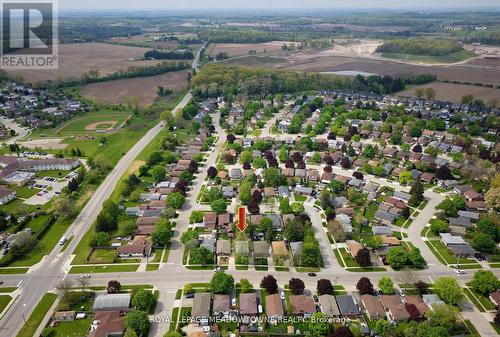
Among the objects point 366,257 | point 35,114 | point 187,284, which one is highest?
point 35,114

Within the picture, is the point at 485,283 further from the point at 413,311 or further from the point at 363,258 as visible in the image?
the point at 363,258

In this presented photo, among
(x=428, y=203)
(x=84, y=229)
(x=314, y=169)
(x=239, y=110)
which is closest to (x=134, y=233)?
(x=84, y=229)

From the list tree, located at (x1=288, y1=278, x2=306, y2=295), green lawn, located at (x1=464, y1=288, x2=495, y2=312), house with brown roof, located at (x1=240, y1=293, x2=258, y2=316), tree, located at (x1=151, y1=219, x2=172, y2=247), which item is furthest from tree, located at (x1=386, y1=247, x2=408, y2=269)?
tree, located at (x1=151, y1=219, x2=172, y2=247)

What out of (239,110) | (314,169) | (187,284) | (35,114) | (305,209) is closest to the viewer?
(187,284)

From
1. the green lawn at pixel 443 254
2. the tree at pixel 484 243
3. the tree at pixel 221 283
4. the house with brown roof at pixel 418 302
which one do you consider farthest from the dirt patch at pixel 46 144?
the tree at pixel 484 243

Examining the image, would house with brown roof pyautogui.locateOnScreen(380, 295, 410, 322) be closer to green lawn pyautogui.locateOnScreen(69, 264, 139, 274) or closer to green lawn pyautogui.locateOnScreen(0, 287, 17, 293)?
green lawn pyautogui.locateOnScreen(69, 264, 139, 274)

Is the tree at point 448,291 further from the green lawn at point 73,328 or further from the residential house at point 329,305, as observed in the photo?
the green lawn at point 73,328

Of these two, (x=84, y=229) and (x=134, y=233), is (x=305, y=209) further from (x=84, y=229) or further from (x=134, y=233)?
(x=84, y=229)
